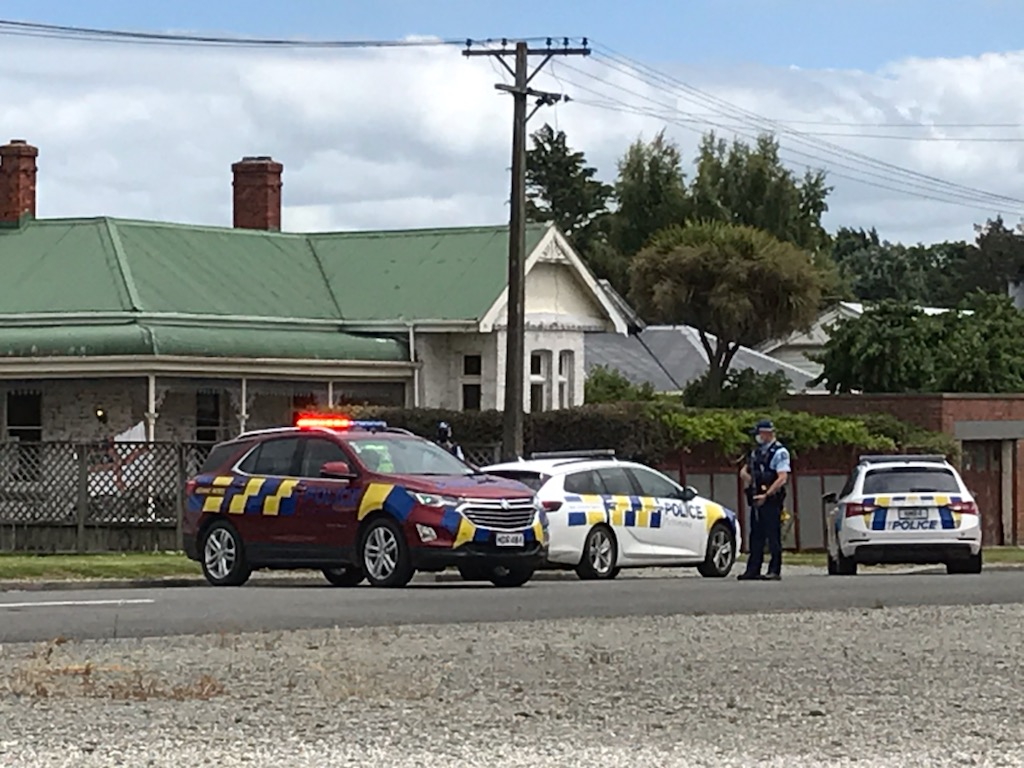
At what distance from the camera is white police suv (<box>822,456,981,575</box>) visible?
94.1 feet

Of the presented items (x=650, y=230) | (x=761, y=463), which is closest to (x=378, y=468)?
(x=761, y=463)

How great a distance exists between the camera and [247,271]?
162 feet

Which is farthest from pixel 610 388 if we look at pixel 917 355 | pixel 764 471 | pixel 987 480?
pixel 764 471

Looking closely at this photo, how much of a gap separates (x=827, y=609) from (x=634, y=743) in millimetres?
9476

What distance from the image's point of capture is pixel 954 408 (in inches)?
1807

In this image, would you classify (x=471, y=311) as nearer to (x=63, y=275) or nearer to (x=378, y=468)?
(x=63, y=275)

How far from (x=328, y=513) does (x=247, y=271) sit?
86.9 ft

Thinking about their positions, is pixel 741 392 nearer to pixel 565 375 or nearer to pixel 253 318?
pixel 565 375

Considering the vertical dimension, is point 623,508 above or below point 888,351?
below

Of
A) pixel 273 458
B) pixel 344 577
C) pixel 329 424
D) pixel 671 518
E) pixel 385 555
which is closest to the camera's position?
pixel 385 555

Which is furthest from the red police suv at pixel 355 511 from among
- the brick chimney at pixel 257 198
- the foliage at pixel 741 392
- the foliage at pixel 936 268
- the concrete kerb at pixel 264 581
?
the foliage at pixel 936 268

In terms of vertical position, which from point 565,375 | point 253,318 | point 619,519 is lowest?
point 619,519

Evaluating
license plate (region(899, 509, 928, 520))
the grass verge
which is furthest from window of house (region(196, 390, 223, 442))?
license plate (region(899, 509, 928, 520))

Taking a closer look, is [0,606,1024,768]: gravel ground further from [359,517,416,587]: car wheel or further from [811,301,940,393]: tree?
[811,301,940,393]: tree
